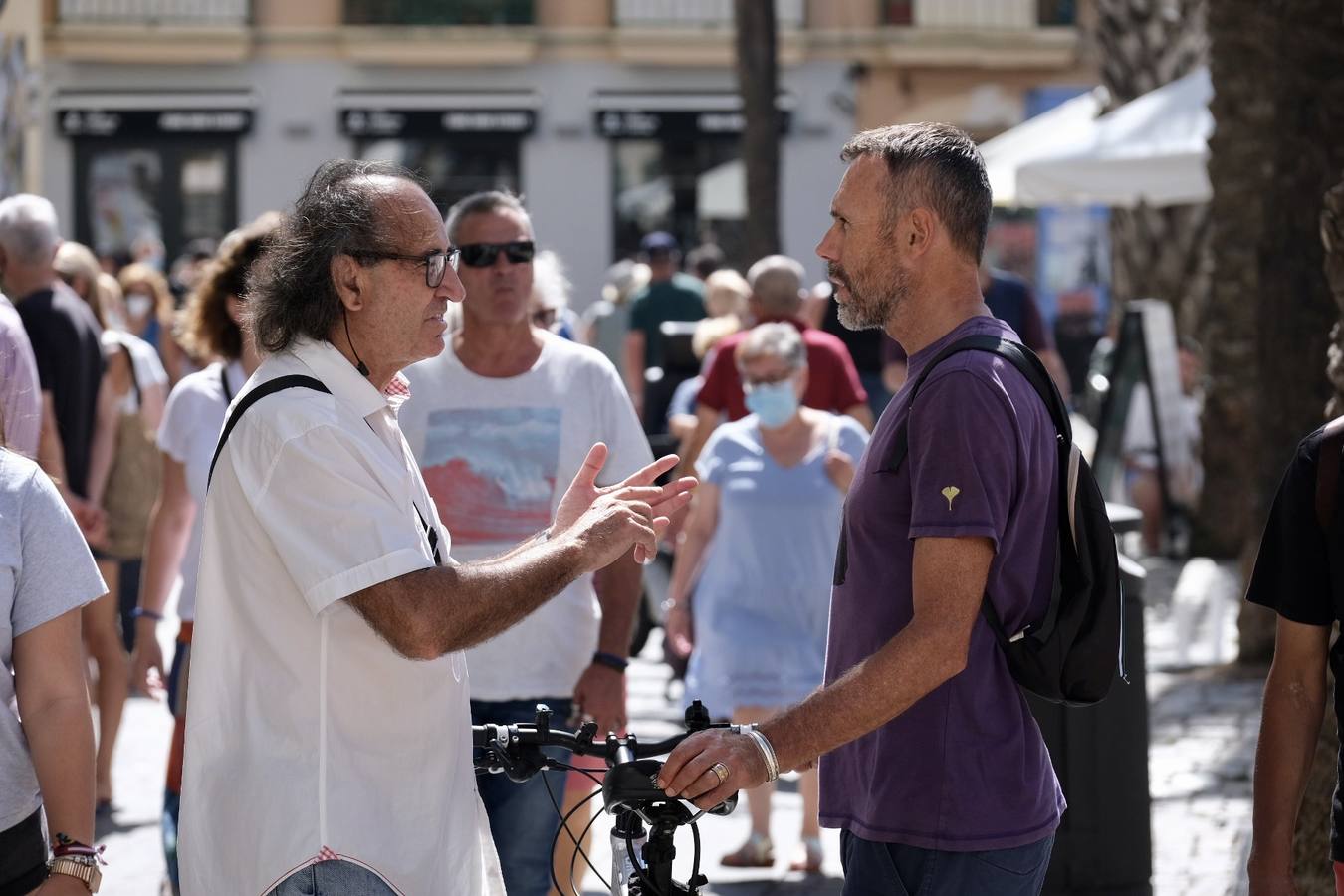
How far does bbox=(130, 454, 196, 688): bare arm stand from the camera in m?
6.18

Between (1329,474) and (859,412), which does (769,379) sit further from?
(1329,474)

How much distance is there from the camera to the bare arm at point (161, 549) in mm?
6176

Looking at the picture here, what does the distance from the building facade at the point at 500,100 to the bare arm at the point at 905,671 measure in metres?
28.8

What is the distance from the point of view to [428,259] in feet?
11.0

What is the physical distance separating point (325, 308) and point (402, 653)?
1.94 ft

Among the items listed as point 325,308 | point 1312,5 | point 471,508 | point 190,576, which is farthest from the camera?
point 1312,5

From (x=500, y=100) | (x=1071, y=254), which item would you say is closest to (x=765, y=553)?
(x=1071, y=254)

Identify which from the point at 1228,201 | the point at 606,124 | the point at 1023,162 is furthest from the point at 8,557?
the point at 606,124

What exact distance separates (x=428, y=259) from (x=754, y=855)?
4.15m

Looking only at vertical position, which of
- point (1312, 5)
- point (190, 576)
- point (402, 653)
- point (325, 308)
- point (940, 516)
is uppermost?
point (1312, 5)

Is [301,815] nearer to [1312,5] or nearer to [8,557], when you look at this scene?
[8,557]

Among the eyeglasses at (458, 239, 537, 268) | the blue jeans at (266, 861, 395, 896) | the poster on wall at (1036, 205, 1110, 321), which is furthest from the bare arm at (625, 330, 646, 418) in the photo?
the poster on wall at (1036, 205, 1110, 321)

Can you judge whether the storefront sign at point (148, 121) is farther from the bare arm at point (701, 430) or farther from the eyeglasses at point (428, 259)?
the eyeglasses at point (428, 259)

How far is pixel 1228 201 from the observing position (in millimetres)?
11844
